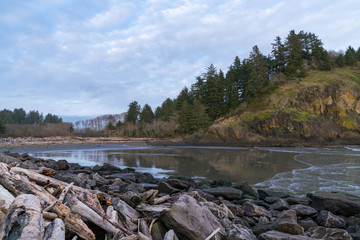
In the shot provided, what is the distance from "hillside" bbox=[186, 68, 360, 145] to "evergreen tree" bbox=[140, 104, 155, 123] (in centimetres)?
3312

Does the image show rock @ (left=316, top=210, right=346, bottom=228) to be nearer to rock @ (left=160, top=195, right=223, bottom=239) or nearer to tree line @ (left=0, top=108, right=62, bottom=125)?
rock @ (left=160, top=195, right=223, bottom=239)

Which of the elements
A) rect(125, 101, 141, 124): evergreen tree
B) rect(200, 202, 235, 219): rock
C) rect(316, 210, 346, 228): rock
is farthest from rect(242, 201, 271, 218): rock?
rect(125, 101, 141, 124): evergreen tree

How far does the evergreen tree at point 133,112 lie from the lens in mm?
88762

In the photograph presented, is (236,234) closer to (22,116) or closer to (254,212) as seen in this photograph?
(254,212)

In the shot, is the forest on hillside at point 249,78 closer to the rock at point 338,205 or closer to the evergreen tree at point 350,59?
the evergreen tree at point 350,59

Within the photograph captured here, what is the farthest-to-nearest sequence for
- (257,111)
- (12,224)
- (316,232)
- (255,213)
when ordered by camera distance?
(257,111), (255,213), (316,232), (12,224)

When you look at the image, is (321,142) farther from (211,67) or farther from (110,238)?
(110,238)

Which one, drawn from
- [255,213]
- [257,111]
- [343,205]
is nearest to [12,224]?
[255,213]

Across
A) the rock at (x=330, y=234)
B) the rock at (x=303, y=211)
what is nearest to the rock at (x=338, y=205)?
the rock at (x=303, y=211)

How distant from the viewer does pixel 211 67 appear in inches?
2589

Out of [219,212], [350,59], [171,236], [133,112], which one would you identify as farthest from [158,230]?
[133,112]

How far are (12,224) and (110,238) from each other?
129cm

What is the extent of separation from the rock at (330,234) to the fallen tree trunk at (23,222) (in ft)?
15.7

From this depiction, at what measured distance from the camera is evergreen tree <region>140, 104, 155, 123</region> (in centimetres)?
8094
